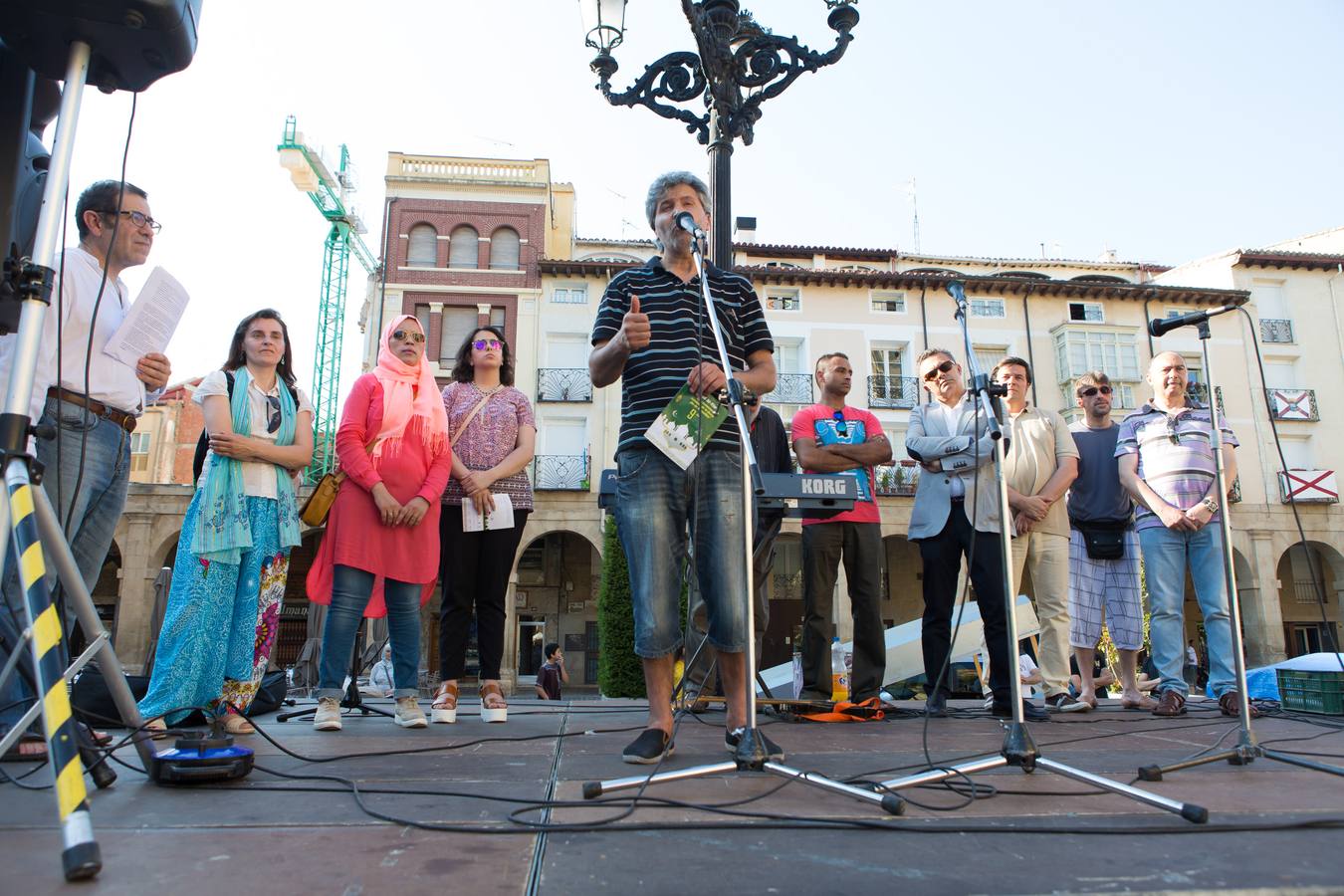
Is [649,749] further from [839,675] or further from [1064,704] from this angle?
[839,675]

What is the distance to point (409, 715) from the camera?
146 inches

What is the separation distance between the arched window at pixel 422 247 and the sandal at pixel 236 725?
928 inches

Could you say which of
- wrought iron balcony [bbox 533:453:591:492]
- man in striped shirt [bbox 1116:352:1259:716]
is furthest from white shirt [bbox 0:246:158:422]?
wrought iron balcony [bbox 533:453:591:492]

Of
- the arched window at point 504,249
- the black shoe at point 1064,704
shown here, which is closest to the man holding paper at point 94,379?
the black shoe at point 1064,704

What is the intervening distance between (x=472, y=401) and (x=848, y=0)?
3.73 m

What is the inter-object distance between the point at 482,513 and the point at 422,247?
2323cm

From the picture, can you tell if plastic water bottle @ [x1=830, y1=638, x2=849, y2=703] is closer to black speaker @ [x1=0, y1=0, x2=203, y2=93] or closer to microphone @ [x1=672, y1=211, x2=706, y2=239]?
microphone @ [x1=672, y1=211, x2=706, y2=239]

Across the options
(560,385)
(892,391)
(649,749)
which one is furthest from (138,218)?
(892,391)

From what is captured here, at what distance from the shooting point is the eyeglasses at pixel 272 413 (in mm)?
3641

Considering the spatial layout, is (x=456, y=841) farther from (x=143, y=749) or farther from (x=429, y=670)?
(x=429, y=670)

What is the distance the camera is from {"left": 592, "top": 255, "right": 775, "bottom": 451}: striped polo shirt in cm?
293

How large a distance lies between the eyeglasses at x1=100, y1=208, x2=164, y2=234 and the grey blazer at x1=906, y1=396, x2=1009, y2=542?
354cm

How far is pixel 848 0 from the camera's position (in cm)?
572

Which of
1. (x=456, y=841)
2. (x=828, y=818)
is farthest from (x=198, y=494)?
(x=828, y=818)
